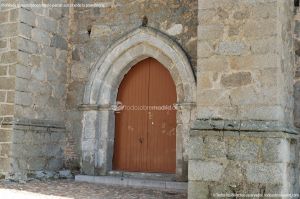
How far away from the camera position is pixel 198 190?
4168 millimetres

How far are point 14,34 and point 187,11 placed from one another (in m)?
2.77

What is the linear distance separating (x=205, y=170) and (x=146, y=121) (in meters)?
2.55

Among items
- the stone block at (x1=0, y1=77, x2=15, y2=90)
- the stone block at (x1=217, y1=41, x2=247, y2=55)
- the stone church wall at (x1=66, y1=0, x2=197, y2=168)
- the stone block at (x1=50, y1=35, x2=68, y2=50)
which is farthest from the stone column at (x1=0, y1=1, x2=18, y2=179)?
the stone block at (x1=217, y1=41, x2=247, y2=55)

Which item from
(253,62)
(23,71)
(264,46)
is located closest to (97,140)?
→ (23,71)

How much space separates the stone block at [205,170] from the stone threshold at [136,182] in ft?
5.07

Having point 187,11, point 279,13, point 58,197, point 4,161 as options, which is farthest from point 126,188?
point 279,13

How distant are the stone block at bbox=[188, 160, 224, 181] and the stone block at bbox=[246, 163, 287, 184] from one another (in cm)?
30

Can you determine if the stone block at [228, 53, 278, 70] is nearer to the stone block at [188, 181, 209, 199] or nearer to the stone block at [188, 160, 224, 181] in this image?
the stone block at [188, 160, 224, 181]

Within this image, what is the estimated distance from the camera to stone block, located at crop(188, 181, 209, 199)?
4133 millimetres

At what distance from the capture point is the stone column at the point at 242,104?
3969mm

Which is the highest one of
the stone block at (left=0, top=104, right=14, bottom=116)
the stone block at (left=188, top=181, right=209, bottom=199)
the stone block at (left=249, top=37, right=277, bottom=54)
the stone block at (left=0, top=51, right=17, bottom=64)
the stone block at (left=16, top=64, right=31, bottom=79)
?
the stone block at (left=0, top=51, right=17, bottom=64)

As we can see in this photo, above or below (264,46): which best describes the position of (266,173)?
below

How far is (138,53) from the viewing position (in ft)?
21.6

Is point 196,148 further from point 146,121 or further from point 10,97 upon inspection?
point 10,97
